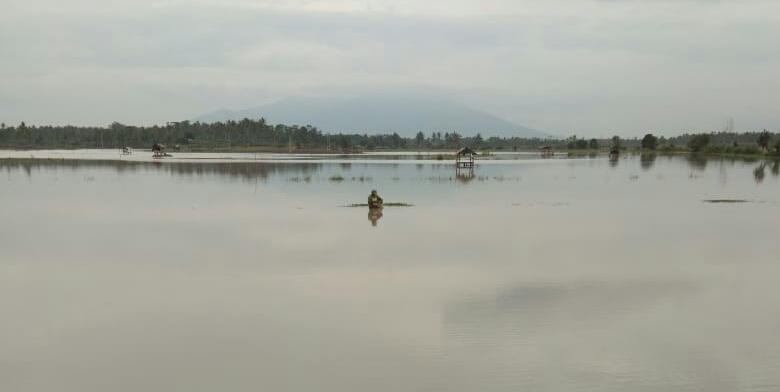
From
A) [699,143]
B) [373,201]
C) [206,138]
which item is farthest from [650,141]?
[373,201]

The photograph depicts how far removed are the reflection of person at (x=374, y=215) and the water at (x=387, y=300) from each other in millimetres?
504

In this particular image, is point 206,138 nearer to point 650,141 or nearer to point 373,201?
point 650,141

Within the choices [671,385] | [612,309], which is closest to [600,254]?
[612,309]

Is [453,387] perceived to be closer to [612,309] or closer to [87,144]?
[612,309]

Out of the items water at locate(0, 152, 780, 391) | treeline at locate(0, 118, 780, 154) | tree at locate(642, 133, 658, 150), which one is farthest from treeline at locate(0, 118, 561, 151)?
water at locate(0, 152, 780, 391)

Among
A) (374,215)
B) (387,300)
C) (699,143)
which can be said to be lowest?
(387,300)

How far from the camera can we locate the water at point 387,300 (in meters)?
8.36

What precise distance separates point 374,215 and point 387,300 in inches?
456

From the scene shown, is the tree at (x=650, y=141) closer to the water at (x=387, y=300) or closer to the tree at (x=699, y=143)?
the tree at (x=699, y=143)

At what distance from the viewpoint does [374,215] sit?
2330cm

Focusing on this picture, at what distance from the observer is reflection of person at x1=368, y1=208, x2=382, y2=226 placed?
2184 centimetres

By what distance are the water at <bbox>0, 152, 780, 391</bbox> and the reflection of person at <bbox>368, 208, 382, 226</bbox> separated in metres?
0.50

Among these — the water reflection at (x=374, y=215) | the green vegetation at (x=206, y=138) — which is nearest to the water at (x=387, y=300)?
the water reflection at (x=374, y=215)

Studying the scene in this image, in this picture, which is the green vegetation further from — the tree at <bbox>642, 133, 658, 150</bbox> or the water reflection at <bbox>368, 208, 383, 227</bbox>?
the water reflection at <bbox>368, 208, 383, 227</bbox>
